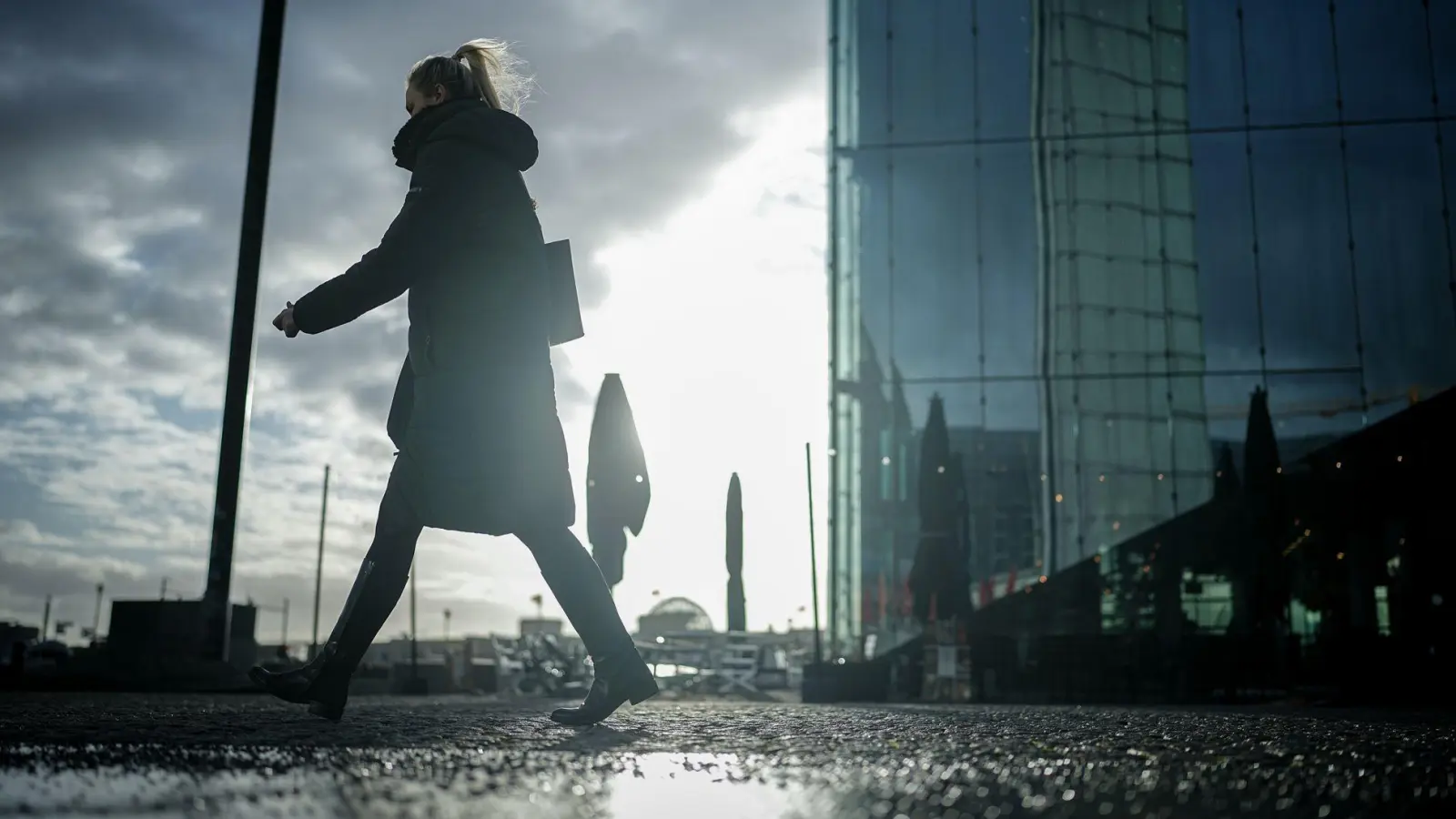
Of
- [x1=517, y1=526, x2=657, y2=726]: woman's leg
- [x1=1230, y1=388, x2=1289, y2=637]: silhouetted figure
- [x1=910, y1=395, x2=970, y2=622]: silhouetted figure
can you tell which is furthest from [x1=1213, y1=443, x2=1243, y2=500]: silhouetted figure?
[x1=517, y1=526, x2=657, y2=726]: woman's leg

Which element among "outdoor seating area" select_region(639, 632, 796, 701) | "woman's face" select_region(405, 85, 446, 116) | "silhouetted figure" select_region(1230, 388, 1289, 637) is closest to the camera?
"woman's face" select_region(405, 85, 446, 116)

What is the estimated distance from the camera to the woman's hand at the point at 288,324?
3.91 metres

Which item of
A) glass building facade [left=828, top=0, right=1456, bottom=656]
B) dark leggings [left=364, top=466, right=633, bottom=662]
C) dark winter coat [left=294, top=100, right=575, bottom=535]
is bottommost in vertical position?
dark leggings [left=364, top=466, right=633, bottom=662]

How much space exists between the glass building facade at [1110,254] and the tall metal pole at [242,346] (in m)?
10.8

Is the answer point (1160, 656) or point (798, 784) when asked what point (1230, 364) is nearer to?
point (1160, 656)

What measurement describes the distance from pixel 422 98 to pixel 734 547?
17.4 meters

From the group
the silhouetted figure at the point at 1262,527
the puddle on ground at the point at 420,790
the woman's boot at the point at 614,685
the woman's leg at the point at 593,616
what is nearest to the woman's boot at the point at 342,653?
the woman's leg at the point at 593,616

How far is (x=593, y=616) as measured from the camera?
3.81m

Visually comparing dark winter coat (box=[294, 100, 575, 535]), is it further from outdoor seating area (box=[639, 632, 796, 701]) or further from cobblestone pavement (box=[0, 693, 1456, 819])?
outdoor seating area (box=[639, 632, 796, 701])

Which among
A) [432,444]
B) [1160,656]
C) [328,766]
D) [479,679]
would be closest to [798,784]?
[328,766]

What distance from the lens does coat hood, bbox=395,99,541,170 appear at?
3.91 meters

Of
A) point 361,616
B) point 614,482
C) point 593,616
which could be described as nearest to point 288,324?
point 361,616

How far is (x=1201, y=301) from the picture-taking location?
66.7 feet

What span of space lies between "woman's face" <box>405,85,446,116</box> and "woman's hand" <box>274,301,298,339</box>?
2.10 feet
